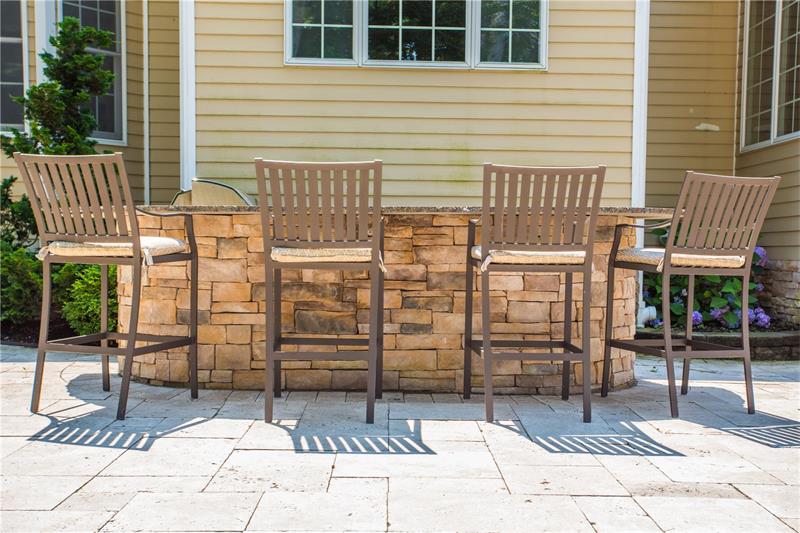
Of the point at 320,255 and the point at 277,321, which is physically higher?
the point at 320,255

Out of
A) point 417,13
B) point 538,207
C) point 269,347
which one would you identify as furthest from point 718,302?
point 269,347

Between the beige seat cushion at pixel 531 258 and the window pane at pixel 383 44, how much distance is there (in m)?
3.25

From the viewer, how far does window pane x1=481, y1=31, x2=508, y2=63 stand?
5.86 meters

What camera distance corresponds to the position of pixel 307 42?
19.1 ft

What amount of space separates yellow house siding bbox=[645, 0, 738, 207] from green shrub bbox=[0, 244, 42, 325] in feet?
18.0

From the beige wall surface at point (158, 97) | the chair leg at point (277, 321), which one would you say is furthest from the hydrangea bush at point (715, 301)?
the beige wall surface at point (158, 97)

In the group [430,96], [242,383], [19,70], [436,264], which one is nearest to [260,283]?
[242,383]

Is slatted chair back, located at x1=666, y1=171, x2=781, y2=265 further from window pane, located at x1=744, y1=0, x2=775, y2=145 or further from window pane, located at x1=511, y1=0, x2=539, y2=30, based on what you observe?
window pane, located at x1=744, y1=0, x2=775, y2=145

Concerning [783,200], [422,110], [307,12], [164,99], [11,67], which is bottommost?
[783,200]

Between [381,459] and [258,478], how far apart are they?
45 centimetres

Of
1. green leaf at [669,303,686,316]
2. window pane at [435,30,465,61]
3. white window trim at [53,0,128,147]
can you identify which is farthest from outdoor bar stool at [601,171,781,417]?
white window trim at [53,0,128,147]

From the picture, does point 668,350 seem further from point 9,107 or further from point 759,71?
point 9,107

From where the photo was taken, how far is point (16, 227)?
5938mm

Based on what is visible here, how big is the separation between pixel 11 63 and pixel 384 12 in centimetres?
370
